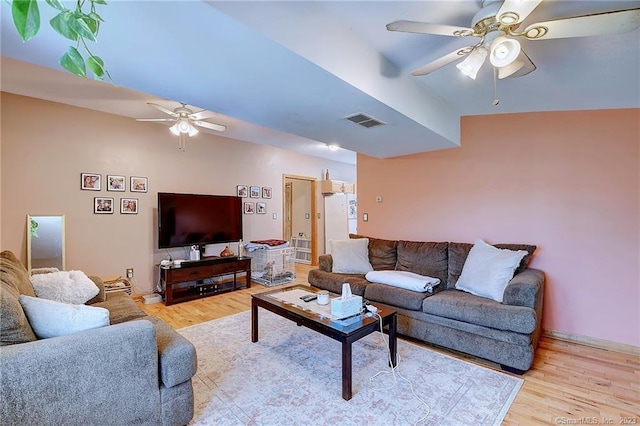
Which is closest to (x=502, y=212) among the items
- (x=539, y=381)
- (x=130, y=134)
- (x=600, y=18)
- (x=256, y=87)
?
(x=539, y=381)

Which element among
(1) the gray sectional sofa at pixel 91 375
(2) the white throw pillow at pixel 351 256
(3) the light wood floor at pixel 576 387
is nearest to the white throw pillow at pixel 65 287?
(1) the gray sectional sofa at pixel 91 375

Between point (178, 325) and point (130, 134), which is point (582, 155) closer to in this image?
point (178, 325)

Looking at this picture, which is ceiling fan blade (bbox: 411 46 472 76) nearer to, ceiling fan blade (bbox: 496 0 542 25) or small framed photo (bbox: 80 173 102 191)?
ceiling fan blade (bbox: 496 0 542 25)

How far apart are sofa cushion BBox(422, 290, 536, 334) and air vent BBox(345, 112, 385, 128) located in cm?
170

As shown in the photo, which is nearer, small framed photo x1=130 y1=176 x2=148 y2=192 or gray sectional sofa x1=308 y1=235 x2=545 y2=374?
gray sectional sofa x1=308 y1=235 x2=545 y2=374

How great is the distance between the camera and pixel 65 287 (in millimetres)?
2279

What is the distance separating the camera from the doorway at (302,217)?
6875mm

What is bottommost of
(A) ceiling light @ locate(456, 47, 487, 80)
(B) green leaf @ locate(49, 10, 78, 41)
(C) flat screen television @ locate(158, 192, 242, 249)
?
(C) flat screen television @ locate(158, 192, 242, 249)

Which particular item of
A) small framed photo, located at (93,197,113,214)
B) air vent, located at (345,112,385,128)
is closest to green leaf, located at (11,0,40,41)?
air vent, located at (345,112,385,128)

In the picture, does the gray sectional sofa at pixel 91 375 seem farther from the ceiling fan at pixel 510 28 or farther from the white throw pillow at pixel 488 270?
the white throw pillow at pixel 488 270

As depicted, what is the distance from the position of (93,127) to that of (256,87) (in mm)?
3052

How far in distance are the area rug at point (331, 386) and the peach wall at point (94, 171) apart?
2081 millimetres

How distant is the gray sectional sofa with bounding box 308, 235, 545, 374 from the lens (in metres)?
2.22

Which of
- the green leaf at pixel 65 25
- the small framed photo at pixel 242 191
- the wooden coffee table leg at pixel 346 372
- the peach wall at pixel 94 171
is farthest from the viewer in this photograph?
the small framed photo at pixel 242 191
